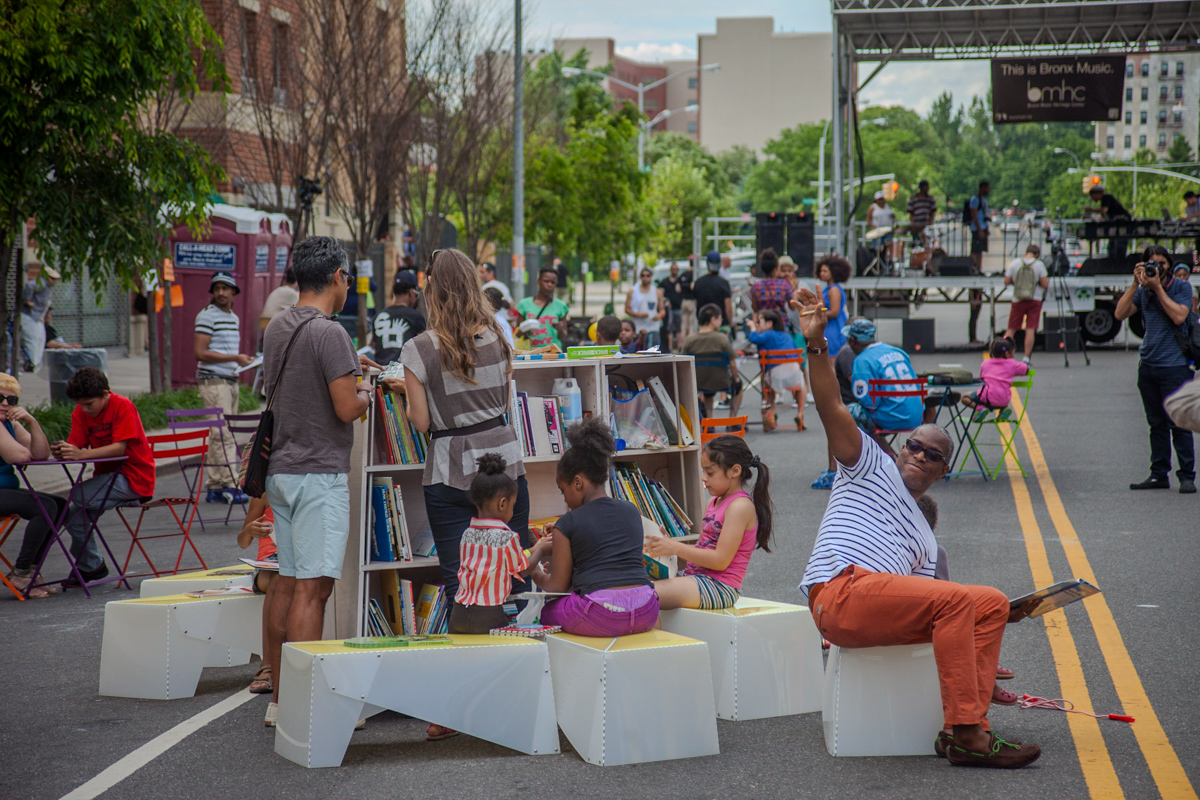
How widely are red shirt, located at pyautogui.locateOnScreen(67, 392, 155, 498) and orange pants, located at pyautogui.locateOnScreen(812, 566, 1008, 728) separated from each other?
201 inches

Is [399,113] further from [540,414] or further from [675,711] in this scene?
[675,711]

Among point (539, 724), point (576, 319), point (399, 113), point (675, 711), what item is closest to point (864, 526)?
point (675, 711)

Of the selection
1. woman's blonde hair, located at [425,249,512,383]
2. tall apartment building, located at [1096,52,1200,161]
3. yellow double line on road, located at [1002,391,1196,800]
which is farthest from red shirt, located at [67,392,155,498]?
tall apartment building, located at [1096,52,1200,161]

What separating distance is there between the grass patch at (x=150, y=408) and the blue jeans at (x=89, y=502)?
15.3ft

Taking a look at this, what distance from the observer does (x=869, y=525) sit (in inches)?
189

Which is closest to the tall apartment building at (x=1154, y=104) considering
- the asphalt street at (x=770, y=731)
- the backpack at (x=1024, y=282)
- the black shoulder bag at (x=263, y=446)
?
the backpack at (x=1024, y=282)

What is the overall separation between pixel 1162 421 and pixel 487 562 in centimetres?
756

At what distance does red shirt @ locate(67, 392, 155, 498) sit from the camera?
7.89m

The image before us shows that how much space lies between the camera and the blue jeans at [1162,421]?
10.2 metres

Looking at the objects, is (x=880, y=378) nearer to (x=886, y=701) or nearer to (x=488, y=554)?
(x=886, y=701)

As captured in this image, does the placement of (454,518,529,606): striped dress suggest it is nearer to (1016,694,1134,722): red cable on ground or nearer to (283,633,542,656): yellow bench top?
(283,633,542,656): yellow bench top

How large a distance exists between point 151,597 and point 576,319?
20492mm

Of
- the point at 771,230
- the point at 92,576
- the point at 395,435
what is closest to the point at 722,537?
the point at 395,435

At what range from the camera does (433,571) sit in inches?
244
